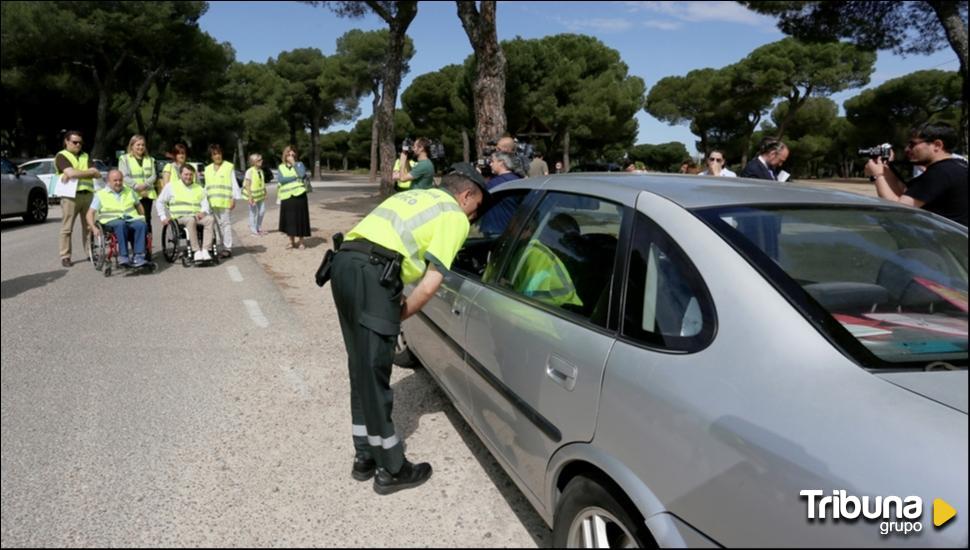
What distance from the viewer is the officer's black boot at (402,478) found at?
9.45ft

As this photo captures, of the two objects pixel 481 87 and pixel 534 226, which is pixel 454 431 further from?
pixel 481 87

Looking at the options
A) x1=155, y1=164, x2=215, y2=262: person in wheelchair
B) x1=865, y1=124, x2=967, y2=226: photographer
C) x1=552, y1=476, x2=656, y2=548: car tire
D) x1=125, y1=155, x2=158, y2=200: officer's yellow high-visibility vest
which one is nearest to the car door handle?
x1=552, y1=476, x2=656, y2=548: car tire

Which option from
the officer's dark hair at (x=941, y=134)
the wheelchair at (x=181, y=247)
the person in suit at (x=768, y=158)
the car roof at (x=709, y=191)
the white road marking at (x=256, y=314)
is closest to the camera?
the car roof at (x=709, y=191)

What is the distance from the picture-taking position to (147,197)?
30.4 ft

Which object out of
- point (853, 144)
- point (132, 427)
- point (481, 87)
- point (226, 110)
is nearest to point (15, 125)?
point (226, 110)

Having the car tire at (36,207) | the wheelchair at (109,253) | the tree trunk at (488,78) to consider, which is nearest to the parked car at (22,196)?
the car tire at (36,207)

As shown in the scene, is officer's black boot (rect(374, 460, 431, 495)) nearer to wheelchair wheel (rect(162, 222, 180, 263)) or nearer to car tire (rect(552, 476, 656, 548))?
car tire (rect(552, 476, 656, 548))

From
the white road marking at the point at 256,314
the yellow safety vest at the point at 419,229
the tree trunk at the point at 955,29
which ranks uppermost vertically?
the tree trunk at the point at 955,29

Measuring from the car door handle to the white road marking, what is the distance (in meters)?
4.47

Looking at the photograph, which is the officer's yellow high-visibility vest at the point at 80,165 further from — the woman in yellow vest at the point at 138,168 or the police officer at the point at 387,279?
the police officer at the point at 387,279

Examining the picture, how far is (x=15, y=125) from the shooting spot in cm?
3803

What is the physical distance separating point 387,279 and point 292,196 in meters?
8.19

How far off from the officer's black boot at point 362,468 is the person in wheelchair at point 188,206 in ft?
22.5

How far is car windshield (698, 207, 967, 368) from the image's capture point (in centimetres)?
162
